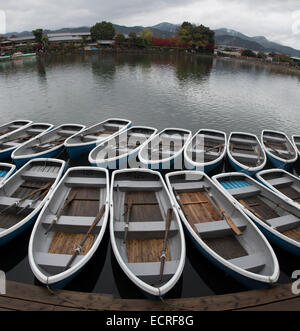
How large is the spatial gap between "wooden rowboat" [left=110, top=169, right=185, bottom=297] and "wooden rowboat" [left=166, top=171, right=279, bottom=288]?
81 centimetres

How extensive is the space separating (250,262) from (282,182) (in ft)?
23.5

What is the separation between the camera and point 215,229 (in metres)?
8.83

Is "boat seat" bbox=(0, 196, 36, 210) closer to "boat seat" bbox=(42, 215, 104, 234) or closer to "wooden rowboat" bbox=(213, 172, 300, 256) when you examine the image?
"boat seat" bbox=(42, 215, 104, 234)

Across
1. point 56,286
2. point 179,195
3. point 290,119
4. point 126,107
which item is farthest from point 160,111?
point 56,286

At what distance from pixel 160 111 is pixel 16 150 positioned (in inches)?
863

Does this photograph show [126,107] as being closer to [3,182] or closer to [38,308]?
[3,182]

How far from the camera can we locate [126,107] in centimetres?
3262

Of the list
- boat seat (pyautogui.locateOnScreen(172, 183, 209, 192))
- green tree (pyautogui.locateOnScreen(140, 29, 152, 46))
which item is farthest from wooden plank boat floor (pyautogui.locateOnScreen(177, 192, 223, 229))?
green tree (pyautogui.locateOnScreen(140, 29, 152, 46))

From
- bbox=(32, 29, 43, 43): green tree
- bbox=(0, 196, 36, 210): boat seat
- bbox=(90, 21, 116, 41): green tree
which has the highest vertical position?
bbox=(90, 21, 116, 41): green tree

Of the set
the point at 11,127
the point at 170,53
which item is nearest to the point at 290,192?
the point at 11,127

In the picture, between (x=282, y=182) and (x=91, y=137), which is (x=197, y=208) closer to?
(x=282, y=182)

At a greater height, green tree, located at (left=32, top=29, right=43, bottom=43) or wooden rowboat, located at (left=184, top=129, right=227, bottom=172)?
green tree, located at (left=32, top=29, right=43, bottom=43)

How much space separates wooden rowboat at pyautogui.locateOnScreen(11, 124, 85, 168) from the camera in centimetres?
1411
